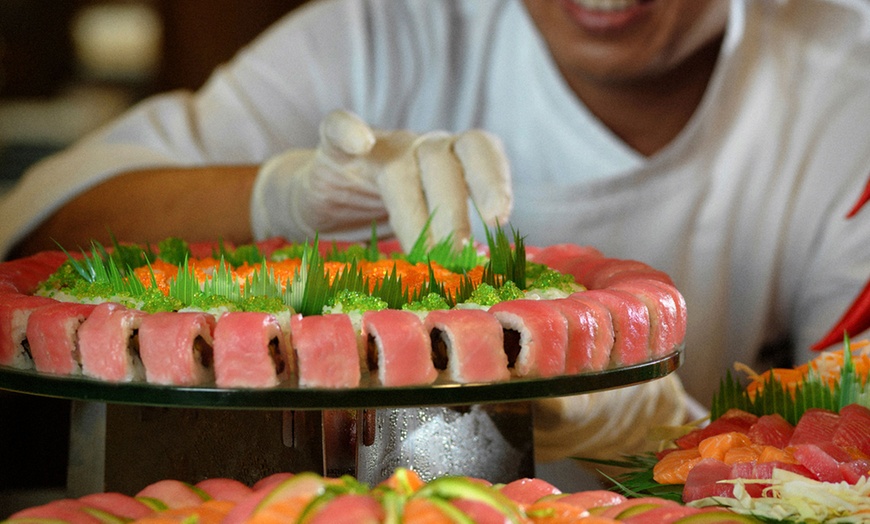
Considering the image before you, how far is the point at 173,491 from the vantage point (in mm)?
932

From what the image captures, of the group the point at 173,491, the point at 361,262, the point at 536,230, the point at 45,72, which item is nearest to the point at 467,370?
the point at 173,491

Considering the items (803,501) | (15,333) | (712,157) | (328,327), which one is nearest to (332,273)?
(328,327)

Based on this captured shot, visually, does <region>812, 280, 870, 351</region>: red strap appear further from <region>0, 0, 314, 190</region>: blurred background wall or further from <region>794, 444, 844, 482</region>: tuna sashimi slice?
<region>0, 0, 314, 190</region>: blurred background wall

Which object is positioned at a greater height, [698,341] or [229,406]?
[229,406]

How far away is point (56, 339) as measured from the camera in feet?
3.26

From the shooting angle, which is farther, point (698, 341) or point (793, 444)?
point (698, 341)

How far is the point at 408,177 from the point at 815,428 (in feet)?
2.32

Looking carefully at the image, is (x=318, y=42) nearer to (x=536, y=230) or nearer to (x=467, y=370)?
(x=536, y=230)

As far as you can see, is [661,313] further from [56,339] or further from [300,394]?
[56,339]

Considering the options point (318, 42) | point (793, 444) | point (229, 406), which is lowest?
point (793, 444)

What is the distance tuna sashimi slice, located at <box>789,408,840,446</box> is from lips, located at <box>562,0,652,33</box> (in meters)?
1.40

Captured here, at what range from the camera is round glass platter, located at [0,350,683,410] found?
92cm

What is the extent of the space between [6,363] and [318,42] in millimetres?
1807

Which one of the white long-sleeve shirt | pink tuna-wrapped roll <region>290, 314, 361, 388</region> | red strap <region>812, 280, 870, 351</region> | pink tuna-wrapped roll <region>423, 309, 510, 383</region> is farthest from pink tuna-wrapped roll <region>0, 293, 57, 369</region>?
the white long-sleeve shirt
